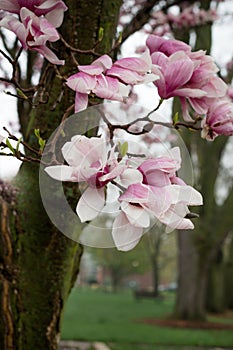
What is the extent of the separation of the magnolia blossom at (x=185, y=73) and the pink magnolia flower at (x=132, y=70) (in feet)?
0.24

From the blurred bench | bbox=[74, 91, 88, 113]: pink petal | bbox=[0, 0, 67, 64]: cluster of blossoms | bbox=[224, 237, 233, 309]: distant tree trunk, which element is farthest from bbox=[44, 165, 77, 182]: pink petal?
the blurred bench

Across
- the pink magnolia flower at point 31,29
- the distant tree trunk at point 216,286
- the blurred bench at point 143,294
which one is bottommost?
the blurred bench at point 143,294

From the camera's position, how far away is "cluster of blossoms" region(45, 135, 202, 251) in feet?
2.47

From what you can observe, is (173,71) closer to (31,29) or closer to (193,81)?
(193,81)

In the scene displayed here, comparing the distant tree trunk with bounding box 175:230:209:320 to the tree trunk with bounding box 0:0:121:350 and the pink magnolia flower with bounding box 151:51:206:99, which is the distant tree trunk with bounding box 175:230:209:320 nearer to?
the tree trunk with bounding box 0:0:121:350

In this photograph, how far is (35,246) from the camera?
1503mm

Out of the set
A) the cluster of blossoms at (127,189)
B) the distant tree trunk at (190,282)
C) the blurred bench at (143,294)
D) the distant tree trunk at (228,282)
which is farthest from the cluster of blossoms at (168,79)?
the blurred bench at (143,294)

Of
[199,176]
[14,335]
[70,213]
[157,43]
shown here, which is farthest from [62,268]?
[199,176]

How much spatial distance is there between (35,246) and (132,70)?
78cm

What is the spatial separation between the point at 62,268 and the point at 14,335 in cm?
22

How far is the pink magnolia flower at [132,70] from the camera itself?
33.3 inches

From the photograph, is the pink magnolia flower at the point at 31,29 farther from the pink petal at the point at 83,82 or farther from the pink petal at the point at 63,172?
the pink petal at the point at 63,172

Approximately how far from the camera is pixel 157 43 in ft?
3.27

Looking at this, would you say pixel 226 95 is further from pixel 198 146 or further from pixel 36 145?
pixel 198 146
